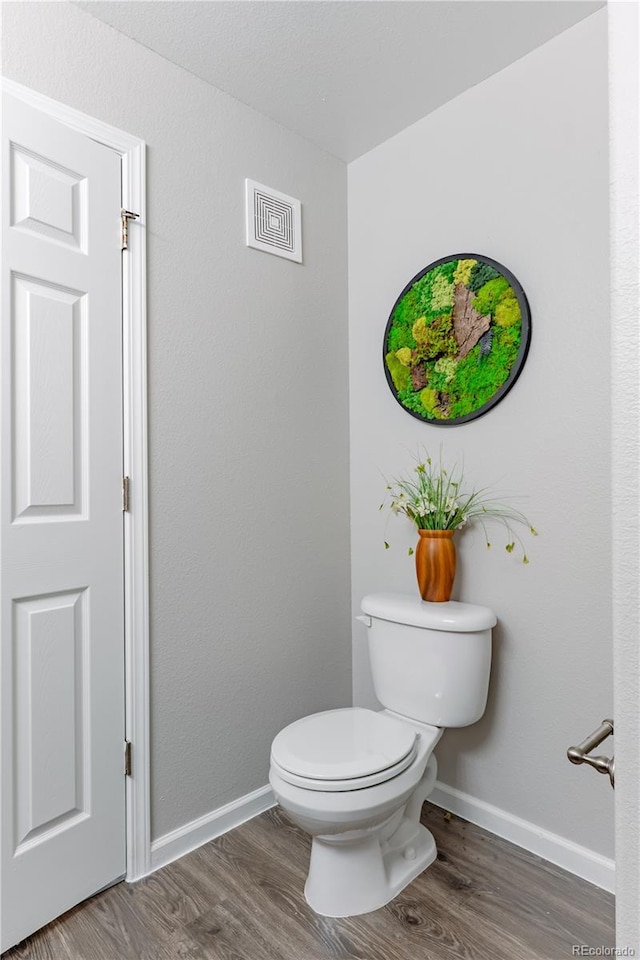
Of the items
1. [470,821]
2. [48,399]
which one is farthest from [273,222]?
[470,821]

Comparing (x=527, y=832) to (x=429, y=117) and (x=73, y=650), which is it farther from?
(x=429, y=117)

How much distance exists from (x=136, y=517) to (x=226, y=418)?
1.51 ft

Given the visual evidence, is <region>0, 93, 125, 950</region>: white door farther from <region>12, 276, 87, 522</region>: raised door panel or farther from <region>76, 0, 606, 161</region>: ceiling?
<region>76, 0, 606, 161</region>: ceiling

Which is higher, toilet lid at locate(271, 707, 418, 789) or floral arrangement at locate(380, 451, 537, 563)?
floral arrangement at locate(380, 451, 537, 563)

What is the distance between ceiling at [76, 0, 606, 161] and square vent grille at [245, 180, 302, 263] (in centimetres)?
28

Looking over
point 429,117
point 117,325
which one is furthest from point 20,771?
point 429,117

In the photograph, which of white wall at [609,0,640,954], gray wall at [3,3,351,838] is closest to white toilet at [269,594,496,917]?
gray wall at [3,3,351,838]

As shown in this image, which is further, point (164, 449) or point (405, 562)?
point (405, 562)

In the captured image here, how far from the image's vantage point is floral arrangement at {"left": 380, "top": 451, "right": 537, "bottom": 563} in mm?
1818

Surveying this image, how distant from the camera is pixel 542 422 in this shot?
1731 millimetres

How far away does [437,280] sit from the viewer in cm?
197

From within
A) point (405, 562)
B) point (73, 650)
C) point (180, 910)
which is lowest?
point (180, 910)

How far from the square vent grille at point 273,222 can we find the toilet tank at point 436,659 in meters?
1.32

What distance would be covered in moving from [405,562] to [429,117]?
63.1 inches
